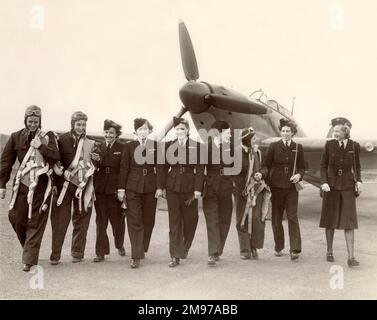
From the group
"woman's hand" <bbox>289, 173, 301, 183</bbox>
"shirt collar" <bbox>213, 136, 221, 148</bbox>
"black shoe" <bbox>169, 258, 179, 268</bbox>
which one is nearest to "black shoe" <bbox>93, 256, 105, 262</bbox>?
"black shoe" <bbox>169, 258, 179, 268</bbox>

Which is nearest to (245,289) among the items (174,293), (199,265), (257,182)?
(174,293)

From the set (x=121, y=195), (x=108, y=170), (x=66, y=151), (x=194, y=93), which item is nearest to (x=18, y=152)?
(x=66, y=151)

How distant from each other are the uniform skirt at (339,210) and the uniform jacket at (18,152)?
11.6 feet

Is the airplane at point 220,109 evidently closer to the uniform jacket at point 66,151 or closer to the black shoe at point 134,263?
the uniform jacket at point 66,151

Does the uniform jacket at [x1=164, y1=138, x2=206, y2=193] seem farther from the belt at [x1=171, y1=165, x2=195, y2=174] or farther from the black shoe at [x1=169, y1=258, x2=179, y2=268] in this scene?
the black shoe at [x1=169, y1=258, x2=179, y2=268]

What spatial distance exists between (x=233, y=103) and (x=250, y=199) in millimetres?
4439

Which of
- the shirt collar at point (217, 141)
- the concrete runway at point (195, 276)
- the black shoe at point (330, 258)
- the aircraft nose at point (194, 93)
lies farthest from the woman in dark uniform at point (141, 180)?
the aircraft nose at point (194, 93)

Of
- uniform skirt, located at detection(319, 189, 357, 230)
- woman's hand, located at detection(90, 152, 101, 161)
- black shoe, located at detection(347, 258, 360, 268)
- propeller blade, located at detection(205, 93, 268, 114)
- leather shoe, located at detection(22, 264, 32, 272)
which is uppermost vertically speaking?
propeller blade, located at detection(205, 93, 268, 114)

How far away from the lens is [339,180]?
606 cm

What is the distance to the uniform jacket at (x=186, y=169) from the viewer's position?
5.90 metres

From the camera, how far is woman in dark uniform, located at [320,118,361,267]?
6004mm

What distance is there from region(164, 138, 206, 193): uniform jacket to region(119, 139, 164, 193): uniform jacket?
13 centimetres

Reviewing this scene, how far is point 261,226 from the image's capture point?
20.7 ft
